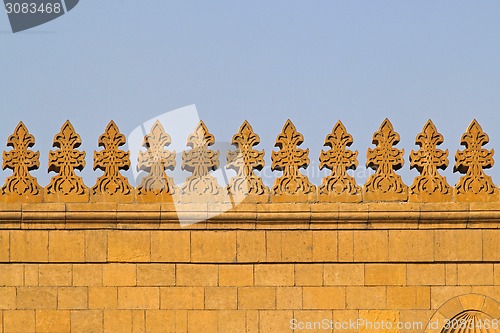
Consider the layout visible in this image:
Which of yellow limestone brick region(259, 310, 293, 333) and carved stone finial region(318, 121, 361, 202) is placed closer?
yellow limestone brick region(259, 310, 293, 333)

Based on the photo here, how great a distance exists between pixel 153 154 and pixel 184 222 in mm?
945

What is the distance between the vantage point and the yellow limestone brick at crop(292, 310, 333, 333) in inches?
437

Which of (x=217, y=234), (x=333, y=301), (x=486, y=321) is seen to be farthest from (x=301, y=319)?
(x=486, y=321)

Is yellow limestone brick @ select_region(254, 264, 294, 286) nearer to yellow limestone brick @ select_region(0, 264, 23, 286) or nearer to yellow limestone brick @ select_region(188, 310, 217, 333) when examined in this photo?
yellow limestone brick @ select_region(188, 310, 217, 333)

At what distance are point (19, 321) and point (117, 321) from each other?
1.16 metres

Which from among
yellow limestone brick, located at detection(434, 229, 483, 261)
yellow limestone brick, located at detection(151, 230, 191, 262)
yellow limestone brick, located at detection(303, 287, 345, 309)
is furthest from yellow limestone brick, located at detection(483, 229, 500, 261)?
yellow limestone brick, located at detection(151, 230, 191, 262)

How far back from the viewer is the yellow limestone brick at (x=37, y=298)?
11148mm

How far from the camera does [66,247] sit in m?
11.2

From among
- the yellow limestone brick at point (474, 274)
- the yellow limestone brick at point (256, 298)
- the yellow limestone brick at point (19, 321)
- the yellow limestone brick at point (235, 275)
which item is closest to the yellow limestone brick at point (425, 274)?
the yellow limestone brick at point (474, 274)

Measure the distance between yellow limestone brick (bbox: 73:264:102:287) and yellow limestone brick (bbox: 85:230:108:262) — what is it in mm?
93

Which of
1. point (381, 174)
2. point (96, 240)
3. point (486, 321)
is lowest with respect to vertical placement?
point (486, 321)

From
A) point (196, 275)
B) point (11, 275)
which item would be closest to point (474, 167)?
point (196, 275)

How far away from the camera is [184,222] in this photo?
36.7 ft

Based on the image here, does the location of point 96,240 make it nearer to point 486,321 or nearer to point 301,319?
point 301,319
